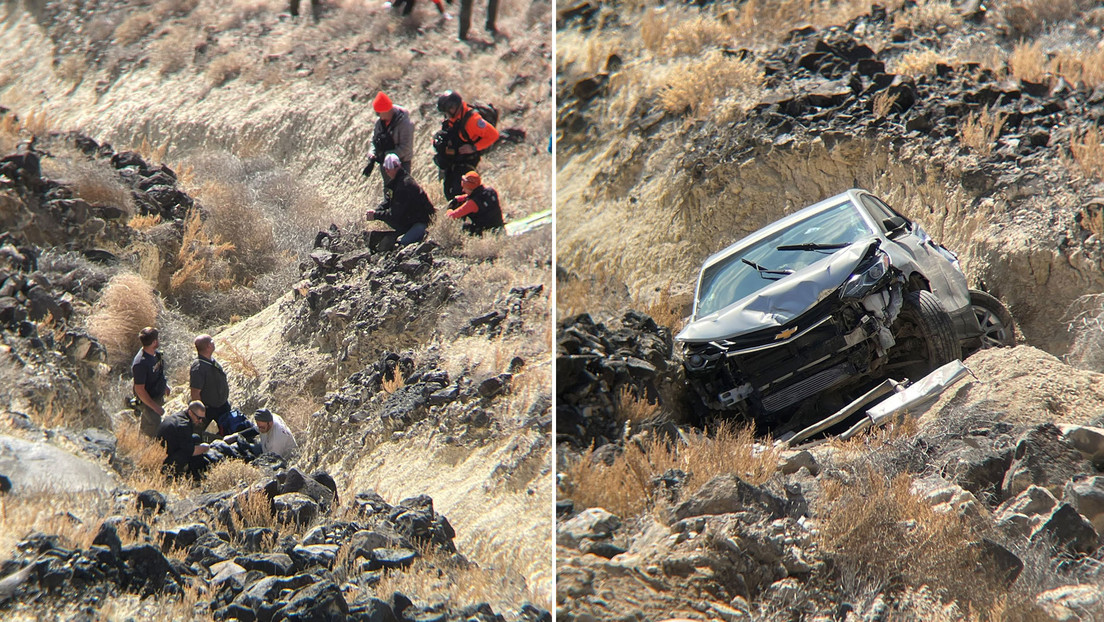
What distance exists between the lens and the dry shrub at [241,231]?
12.7 metres

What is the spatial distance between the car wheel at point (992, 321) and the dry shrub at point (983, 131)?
114 inches

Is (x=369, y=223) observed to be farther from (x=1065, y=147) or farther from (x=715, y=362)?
(x=1065, y=147)

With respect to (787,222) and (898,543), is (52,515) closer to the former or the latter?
(898,543)

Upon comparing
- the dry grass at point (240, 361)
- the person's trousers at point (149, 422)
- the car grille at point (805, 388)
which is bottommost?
the dry grass at point (240, 361)

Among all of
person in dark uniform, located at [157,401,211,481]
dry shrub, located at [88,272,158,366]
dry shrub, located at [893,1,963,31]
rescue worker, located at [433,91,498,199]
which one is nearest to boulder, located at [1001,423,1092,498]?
person in dark uniform, located at [157,401,211,481]

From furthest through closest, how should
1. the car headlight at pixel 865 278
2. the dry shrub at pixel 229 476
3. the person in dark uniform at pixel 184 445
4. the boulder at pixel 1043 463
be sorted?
the person in dark uniform at pixel 184 445 < the dry shrub at pixel 229 476 < the car headlight at pixel 865 278 < the boulder at pixel 1043 463

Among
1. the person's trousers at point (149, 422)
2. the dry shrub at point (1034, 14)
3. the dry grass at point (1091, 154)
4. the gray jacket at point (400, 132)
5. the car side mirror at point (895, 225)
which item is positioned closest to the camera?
the car side mirror at point (895, 225)

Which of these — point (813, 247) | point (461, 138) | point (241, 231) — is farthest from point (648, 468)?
point (241, 231)

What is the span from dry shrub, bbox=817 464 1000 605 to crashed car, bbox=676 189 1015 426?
5.45 feet

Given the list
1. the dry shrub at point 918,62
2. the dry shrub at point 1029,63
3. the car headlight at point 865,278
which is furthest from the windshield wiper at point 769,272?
the dry shrub at point 918,62

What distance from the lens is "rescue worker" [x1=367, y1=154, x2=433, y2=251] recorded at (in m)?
10.6

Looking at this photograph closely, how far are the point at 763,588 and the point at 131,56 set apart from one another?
→ 16950 mm

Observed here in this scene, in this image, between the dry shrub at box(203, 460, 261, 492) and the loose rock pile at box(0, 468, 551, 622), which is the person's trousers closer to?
the dry shrub at box(203, 460, 261, 492)

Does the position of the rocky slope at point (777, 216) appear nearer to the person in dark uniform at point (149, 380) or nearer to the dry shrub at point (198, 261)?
the person in dark uniform at point (149, 380)
